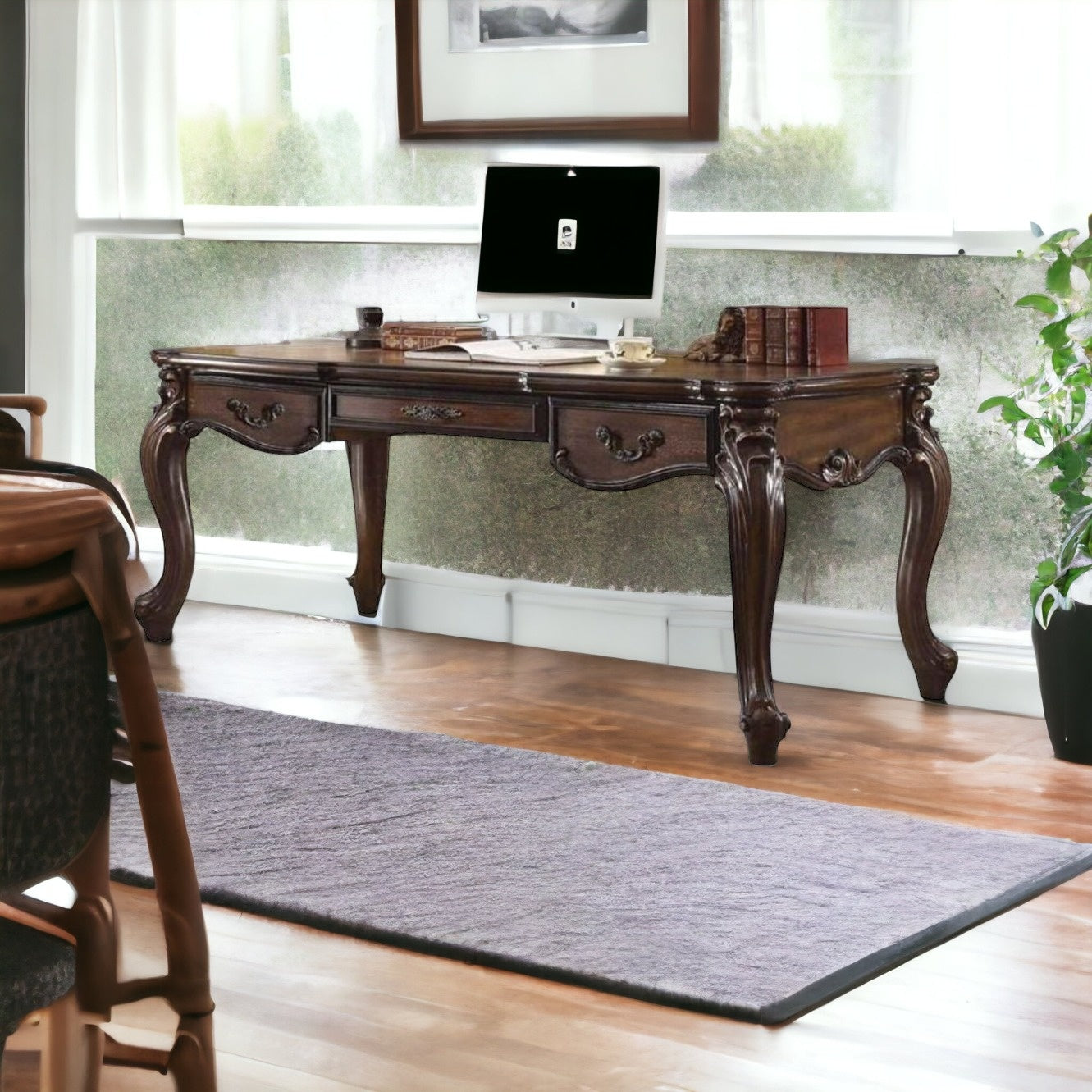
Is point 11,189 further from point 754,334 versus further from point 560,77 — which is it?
point 754,334

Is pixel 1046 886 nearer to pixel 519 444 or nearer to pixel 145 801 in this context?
pixel 145 801

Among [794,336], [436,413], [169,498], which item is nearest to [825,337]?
[794,336]

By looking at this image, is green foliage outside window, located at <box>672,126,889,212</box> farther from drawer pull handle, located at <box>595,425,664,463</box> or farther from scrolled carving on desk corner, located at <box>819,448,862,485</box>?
drawer pull handle, located at <box>595,425,664,463</box>

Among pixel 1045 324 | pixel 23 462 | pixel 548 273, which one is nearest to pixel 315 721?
pixel 23 462

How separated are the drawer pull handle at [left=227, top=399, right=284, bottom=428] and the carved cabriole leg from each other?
110cm

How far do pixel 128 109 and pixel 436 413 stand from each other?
169cm

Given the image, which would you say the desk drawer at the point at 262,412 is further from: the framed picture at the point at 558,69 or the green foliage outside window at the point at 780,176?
the green foliage outside window at the point at 780,176

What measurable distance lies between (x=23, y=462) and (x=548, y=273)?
45.7 inches

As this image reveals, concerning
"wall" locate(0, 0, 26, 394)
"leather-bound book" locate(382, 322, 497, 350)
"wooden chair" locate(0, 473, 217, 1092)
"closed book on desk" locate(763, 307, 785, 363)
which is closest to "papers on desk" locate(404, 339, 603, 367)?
"leather-bound book" locate(382, 322, 497, 350)

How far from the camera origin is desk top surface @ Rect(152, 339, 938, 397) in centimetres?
307

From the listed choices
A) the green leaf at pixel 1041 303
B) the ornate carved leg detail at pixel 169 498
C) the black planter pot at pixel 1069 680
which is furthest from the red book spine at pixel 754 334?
the ornate carved leg detail at pixel 169 498

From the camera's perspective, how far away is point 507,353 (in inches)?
137

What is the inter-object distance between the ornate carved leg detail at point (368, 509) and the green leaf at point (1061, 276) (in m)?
1.73

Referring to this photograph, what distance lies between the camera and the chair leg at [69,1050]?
42.3 inches
